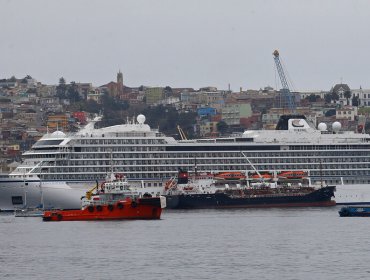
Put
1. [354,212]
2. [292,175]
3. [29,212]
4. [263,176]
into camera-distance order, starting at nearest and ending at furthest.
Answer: [354,212] < [29,212] < [263,176] < [292,175]

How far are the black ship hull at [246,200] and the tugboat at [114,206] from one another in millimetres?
20527

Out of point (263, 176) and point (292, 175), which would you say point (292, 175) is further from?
point (263, 176)

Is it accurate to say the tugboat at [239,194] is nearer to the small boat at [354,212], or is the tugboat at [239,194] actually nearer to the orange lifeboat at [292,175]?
the orange lifeboat at [292,175]

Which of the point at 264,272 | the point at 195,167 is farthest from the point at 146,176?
the point at 264,272

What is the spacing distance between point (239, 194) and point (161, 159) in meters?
7.73

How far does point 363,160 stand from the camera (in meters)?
126

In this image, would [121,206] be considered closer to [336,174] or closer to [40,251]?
[40,251]

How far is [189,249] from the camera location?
6875cm

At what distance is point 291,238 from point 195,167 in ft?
148

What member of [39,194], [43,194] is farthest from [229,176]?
[39,194]

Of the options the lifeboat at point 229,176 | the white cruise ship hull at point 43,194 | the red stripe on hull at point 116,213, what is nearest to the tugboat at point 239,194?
the lifeboat at point 229,176

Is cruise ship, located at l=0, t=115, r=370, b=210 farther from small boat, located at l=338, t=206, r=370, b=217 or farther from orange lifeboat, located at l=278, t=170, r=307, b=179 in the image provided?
small boat, located at l=338, t=206, r=370, b=217

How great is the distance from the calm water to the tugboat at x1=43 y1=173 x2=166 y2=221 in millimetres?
1322

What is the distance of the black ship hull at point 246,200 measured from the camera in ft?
379
